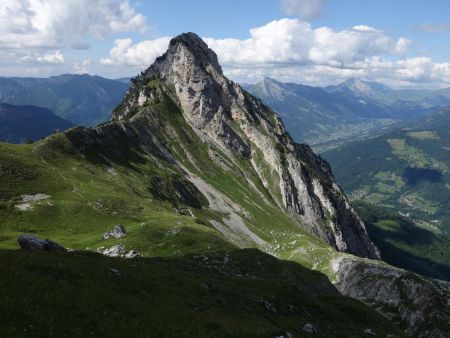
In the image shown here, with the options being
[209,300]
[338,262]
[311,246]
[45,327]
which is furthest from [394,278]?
[45,327]

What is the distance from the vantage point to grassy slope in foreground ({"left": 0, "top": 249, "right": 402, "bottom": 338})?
79.5 ft

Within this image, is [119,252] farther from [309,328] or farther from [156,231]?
[309,328]

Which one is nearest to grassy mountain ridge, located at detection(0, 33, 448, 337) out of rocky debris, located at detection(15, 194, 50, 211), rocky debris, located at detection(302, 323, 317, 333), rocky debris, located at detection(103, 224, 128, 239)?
rocky debris, located at detection(15, 194, 50, 211)

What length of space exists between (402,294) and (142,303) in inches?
3115

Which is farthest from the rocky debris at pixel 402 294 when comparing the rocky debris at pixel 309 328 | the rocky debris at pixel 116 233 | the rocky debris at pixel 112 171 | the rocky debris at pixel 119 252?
the rocky debris at pixel 112 171

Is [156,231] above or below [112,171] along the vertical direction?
below

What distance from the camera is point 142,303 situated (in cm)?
3092

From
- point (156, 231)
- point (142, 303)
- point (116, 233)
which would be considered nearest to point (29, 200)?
point (116, 233)

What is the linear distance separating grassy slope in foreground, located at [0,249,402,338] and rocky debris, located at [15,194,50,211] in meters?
47.5

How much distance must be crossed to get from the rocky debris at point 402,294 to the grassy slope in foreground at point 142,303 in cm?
2529

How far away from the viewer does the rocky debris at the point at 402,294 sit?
79.7m

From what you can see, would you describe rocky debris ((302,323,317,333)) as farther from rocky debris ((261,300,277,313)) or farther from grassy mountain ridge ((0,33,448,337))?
rocky debris ((261,300,277,313))

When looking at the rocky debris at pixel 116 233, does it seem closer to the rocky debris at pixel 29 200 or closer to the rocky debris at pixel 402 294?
the rocky debris at pixel 29 200

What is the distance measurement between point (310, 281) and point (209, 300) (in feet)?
146
